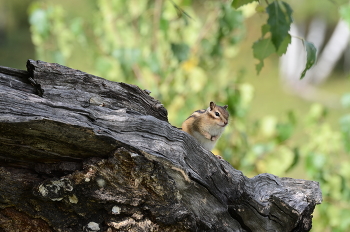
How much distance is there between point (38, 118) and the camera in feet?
5.90

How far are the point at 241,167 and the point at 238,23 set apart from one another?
5.83 ft

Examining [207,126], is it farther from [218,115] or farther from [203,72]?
[203,72]

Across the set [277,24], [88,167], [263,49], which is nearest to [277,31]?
[277,24]

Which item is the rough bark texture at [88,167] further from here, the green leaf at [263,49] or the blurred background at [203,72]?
the blurred background at [203,72]

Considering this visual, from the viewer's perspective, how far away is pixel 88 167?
6.40 ft

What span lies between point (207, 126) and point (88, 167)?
164 cm

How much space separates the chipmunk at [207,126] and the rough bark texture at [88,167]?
1.15 metres

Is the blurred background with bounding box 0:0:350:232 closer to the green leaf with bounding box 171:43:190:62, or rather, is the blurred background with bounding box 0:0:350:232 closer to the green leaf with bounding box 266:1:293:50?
the green leaf with bounding box 171:43:190:62

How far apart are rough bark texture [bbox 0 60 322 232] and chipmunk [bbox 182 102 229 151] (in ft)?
3.76

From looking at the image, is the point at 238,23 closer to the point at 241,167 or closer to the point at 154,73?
the point at 154,73

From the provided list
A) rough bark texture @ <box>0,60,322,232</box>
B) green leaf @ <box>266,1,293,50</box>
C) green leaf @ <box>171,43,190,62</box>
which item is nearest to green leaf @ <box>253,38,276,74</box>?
green leaf @ <box>266,1,293,50</box>

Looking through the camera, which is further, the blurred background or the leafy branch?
the blurred background

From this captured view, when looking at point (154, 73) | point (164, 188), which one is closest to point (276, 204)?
point (164, 188)

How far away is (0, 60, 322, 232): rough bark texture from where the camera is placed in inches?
75.0
